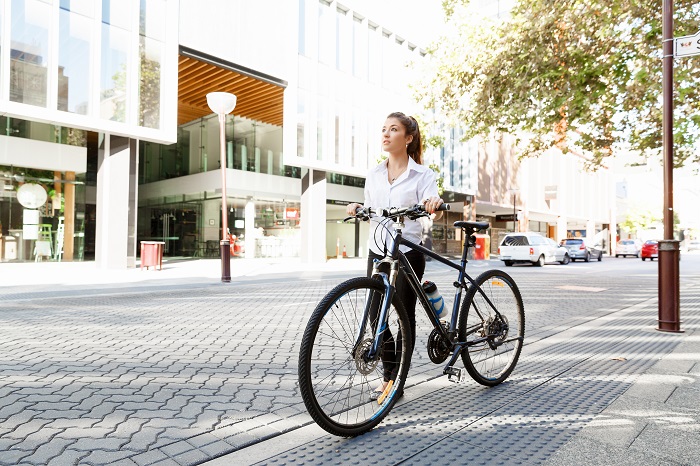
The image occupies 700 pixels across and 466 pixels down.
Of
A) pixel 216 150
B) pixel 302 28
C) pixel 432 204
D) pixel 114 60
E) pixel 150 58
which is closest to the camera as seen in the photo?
pixel 432 204

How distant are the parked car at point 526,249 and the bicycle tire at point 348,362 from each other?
72.8ft

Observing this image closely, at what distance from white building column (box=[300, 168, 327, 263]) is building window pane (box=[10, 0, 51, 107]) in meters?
11.2

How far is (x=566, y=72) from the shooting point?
977 cm

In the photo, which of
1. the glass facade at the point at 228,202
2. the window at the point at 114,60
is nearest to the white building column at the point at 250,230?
the glass facade at the point at 228,202

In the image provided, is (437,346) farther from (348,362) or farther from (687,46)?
(687,46)

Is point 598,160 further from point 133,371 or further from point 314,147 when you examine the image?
point 133,371

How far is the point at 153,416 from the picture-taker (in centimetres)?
290

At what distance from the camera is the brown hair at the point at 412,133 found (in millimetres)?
3332

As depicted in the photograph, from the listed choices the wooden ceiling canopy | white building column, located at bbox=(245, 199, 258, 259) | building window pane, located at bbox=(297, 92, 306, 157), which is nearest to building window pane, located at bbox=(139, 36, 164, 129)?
the wooden ceiling canopy

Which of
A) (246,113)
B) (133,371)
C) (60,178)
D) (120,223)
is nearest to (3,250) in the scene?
(60,178)

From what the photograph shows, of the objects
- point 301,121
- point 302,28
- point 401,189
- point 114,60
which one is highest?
point 302,28

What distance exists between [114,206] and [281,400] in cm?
1473

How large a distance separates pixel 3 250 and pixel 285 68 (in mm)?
12678

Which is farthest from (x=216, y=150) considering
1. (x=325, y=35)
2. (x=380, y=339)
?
(x=380, y=339)
